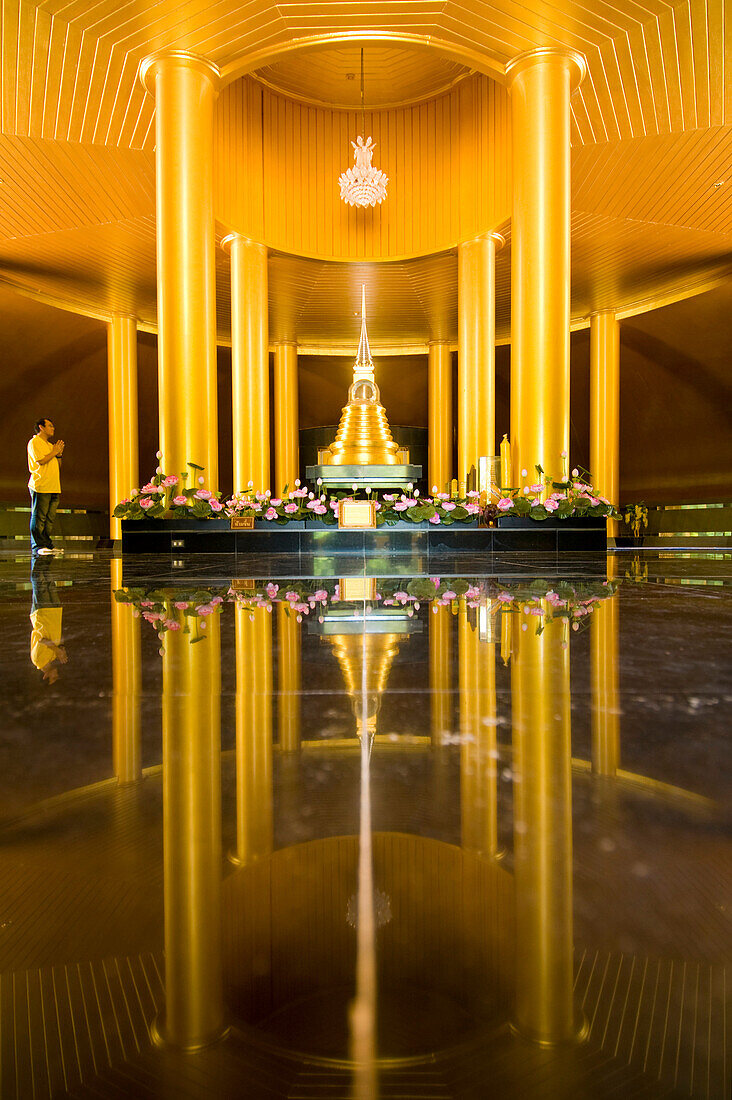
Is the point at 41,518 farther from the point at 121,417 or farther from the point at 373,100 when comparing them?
the point at 373,100

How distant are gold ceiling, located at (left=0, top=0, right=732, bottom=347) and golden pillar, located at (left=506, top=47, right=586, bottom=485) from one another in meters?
0.34

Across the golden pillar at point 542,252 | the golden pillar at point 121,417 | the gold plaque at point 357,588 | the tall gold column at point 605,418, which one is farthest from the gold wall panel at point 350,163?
the gold plaque at point 357,588

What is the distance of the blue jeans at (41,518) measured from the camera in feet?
25.3

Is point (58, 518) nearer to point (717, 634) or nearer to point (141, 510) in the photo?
point (141, 510)

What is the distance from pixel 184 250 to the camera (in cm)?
673

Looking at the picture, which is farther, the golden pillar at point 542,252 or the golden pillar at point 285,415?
the golden pillar at point 285,415

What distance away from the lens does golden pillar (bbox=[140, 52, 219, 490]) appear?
6.63m

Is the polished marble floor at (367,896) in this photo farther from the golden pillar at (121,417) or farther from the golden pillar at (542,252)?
the golden pillar at (121,417)

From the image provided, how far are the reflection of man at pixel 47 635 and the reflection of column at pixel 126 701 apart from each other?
0.27 feet

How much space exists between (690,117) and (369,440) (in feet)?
20.0

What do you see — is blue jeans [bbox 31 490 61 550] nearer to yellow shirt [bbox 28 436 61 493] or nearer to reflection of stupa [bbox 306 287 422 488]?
yellow shirt [bbox 28 436 61 493]

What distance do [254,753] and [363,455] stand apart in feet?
37.0

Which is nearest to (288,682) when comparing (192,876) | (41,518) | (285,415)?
(192,876)

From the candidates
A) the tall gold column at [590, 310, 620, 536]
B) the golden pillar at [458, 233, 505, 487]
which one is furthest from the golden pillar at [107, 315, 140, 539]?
the tall gold column at [590, 310, 620, 536]
